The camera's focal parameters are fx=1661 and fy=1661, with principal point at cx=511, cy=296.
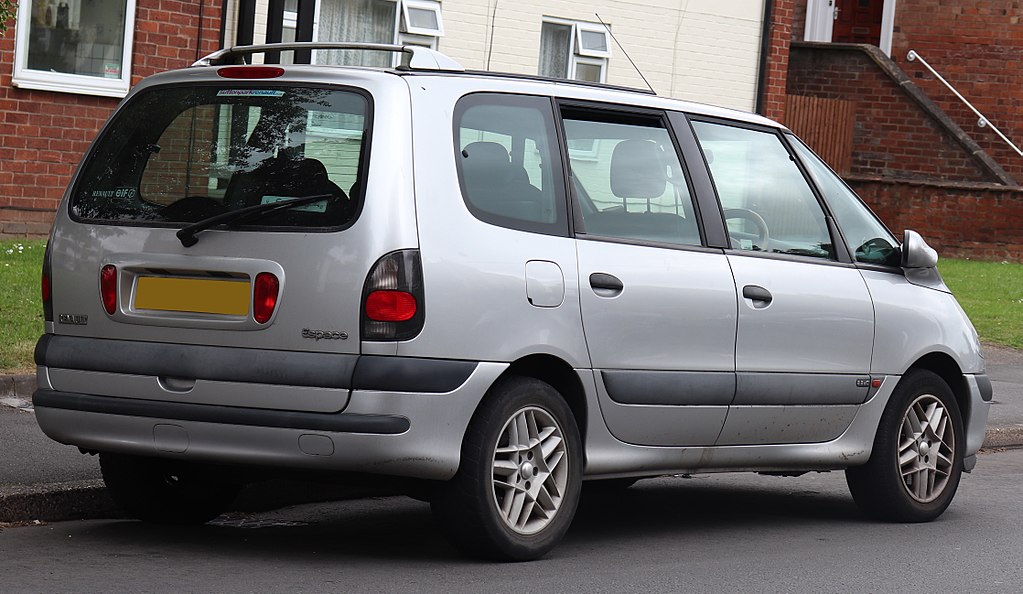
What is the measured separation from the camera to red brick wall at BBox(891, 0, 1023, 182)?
3067 centimetres

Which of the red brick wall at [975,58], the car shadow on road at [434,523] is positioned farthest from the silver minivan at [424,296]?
the red brick wall at [975,58]

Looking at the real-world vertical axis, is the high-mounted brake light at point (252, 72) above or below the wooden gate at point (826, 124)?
below

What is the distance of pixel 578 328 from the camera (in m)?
6.05

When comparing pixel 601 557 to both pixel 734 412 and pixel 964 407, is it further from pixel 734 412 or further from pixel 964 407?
pixel 964 407

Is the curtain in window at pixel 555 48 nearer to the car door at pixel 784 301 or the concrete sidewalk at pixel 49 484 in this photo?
the concrete sidewalk at pixel 49 484

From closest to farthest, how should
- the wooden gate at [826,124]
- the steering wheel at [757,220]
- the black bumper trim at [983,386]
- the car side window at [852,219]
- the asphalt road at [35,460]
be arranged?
the steering wheel at [757,220]
the asphalt road at [35,460]
the car side window at [852,219]
the black bumper trim at [983,386]
the wooden gate at [826,124]

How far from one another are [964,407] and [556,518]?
2.71 m

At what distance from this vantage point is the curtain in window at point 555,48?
69.1 feet

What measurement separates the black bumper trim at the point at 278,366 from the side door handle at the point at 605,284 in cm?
68

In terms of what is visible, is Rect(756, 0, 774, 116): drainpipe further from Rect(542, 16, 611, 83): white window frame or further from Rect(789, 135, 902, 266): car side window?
Rect(789, 135, 902, 266): car side window

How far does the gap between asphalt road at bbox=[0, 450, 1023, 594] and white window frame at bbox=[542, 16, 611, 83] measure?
13433mm

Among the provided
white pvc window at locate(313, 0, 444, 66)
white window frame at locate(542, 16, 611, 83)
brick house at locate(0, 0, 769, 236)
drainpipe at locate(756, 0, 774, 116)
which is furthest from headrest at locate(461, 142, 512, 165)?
drainpipe at locate(756, 0, 774, 116)

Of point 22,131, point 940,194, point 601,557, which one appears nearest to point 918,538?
point 601,557

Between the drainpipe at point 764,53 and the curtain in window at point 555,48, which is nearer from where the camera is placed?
the curtain in window at point 555,48
